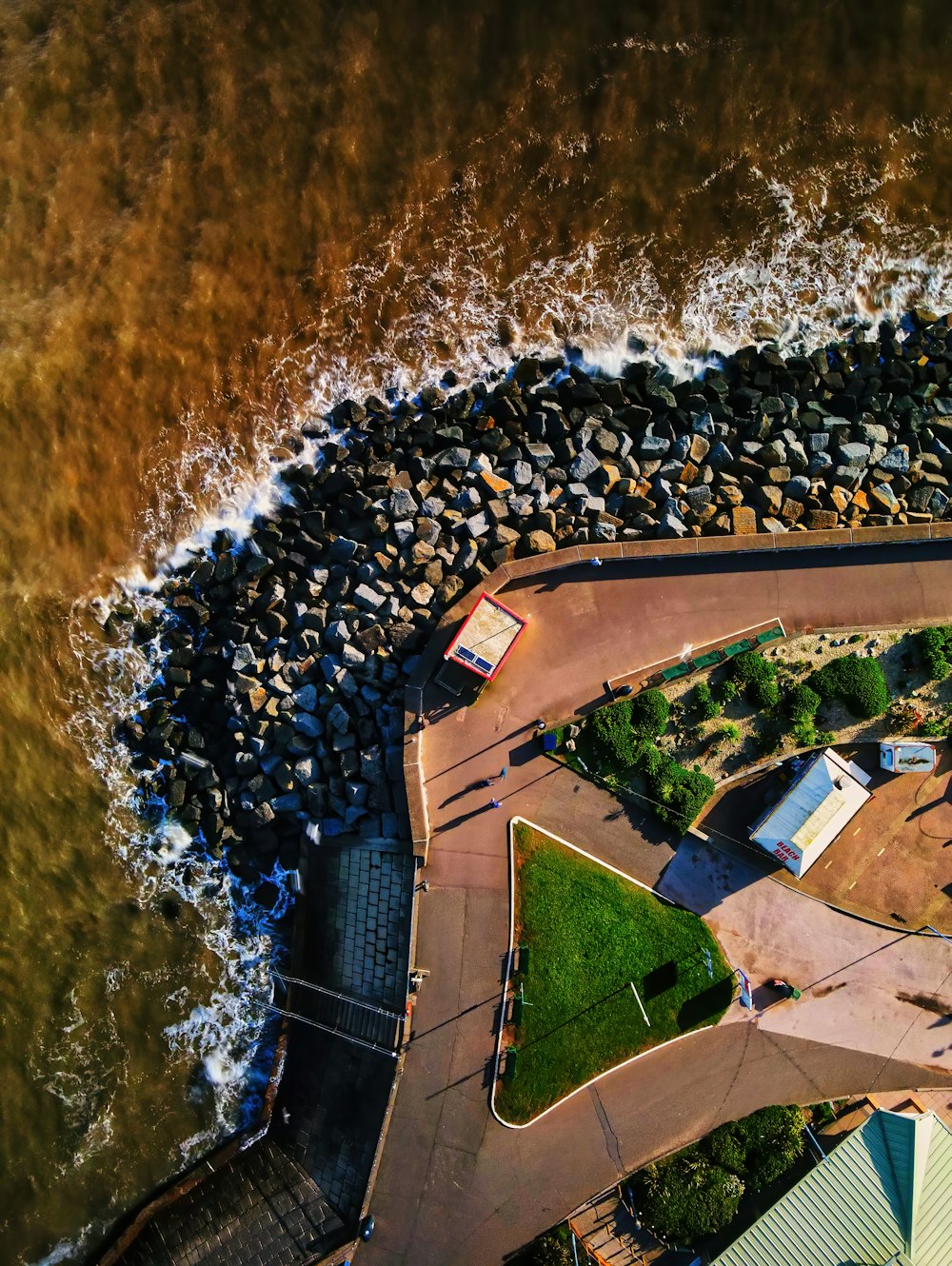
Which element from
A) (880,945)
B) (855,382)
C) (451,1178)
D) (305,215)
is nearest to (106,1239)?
(451,1178)

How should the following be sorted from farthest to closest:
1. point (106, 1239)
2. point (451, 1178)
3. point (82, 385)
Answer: point (82, 385), point (106, 1239), point (451, 1178)

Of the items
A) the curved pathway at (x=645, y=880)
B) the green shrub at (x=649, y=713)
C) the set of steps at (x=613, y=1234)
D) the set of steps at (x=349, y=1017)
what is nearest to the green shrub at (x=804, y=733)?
the curved pathway at (x=645, y=880)

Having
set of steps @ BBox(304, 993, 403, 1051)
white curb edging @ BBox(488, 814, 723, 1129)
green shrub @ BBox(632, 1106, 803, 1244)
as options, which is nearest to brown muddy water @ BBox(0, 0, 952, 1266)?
set of steps @ BBox(304, 993, 403, 1051)

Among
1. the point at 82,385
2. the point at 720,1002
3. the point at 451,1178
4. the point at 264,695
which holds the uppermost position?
the point at 82,385

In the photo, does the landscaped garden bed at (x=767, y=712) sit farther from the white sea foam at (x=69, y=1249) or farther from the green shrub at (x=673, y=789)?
the white sea foam at (x=69, y=1249)

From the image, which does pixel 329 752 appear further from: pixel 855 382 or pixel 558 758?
pixel 855 382

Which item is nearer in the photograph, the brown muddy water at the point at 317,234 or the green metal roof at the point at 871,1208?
the green metal roof at the point at 871,1208

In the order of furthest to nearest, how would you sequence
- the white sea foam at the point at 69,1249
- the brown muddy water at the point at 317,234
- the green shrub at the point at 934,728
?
the brown muddy water at the point at 317,234 → the white sea foam at the point at 69,1249 → the green shrub at the point at 934,728
